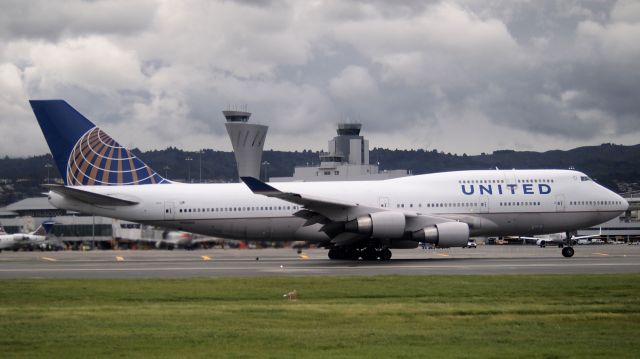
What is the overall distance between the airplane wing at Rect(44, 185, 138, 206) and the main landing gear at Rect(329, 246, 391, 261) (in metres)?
10.6

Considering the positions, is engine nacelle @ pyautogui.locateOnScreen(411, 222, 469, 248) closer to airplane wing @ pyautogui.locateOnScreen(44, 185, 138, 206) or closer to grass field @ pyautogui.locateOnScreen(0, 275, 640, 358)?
grass field @ pyautogui.locateOnScreen(0, 275, 640, 358)

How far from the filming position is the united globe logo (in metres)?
42.8

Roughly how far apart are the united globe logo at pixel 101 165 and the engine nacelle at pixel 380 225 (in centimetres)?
1223

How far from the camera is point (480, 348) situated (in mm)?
14031

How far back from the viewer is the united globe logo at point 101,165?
4284cm

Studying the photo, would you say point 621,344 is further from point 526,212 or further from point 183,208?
point 183,208

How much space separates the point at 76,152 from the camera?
1687 inches

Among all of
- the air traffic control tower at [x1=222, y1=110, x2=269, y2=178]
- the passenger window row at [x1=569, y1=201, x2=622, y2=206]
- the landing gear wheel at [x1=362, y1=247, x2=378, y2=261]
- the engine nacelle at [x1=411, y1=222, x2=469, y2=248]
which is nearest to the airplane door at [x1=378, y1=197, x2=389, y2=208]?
the landing gear wheel at [x1=362, y1=247, x2=378, y2=261]

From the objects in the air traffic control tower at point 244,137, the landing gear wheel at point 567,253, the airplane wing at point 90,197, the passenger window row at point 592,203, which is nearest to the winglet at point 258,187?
the airplane wing at point 90,197

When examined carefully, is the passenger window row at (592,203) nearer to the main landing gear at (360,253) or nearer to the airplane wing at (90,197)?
the main landing gear at (360,253)

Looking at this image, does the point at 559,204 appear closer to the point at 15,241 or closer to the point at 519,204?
the point at 519,204

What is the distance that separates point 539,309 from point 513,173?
23.4 metres

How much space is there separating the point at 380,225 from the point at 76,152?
16.7 m

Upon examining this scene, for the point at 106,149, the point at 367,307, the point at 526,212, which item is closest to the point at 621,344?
the point at 367,307
